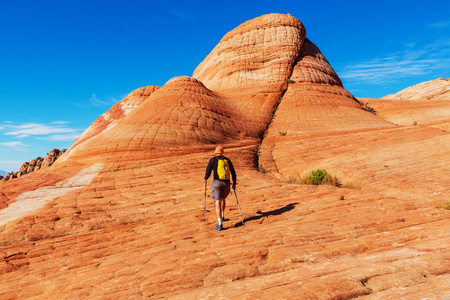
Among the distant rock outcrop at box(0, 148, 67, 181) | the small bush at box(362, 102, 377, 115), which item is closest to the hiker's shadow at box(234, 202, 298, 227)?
the small bush at box(362, 102, 377, 115)

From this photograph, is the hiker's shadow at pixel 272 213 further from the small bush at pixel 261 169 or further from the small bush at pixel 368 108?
the small bush at pixel 368 108

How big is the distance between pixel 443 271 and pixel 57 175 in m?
15.7

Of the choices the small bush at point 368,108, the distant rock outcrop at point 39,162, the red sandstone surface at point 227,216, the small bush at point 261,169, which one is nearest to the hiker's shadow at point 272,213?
the red sandstone surface at point 227,216

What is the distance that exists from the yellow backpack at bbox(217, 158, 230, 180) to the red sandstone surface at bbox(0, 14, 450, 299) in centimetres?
140

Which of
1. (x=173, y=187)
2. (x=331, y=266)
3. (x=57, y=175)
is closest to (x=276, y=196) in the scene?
(x=173, y=187)

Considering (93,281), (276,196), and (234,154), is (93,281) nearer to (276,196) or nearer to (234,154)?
(276,196)

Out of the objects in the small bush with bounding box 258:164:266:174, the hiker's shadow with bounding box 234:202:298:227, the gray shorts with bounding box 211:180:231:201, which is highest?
the small bush with bounding box 258:164:266:174

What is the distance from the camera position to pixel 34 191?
11.6 m

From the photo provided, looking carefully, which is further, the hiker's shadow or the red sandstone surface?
the hiker's shadow

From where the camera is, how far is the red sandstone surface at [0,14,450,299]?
4.31 metres

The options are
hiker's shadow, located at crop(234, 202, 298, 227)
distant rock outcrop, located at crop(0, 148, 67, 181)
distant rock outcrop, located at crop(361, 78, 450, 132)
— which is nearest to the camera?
hiker's shadow, located at crop(234, 202, 298, 227)

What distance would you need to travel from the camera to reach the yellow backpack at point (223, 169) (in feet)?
24.8

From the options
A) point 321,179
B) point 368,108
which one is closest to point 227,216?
point 321,179

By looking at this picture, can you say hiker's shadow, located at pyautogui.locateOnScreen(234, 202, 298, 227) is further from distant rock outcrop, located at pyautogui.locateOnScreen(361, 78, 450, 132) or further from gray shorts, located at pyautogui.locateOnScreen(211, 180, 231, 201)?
distant rock outcrop, located at pyautogui.locateOnScreen(361, 78, 450, 132)
